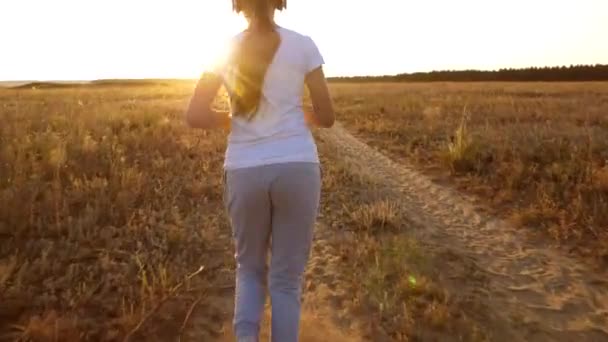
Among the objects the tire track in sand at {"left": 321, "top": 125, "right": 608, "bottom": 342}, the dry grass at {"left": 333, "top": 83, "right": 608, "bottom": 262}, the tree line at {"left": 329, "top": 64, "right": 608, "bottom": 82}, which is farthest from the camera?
the tree line at {"left": 329, "top": 64, "right": 608, "bottom": 82}

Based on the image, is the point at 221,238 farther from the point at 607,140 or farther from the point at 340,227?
the point at 607,140

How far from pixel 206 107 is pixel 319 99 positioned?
48cm

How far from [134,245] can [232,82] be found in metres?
2.96

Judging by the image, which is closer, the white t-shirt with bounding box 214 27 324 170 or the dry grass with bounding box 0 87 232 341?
the white t-shirt with bounding box 214 27 324 170

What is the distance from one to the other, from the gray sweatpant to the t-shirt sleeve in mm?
399

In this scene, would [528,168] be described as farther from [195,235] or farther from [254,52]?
[254,52]

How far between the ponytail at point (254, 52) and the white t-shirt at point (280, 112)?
3 cm

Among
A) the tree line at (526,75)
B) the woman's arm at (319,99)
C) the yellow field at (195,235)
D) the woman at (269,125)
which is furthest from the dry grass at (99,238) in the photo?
the tree line at (526,75)

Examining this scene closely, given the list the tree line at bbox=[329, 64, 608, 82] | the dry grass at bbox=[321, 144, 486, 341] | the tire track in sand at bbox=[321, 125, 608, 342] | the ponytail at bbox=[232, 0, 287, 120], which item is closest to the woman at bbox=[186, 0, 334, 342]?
the ponytail at bbox=[232, 0, 287, 120]

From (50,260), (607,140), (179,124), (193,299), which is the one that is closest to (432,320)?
(193,299)

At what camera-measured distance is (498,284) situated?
4.59m

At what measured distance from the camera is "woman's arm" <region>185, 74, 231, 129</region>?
7.86ft

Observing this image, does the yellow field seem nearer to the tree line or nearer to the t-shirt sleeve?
the t-shirt sleeve

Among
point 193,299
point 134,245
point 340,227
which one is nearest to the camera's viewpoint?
point 193,299
